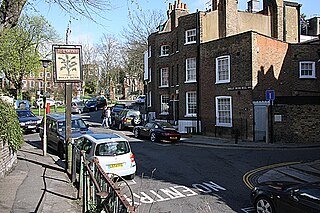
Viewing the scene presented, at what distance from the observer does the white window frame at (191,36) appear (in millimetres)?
28594

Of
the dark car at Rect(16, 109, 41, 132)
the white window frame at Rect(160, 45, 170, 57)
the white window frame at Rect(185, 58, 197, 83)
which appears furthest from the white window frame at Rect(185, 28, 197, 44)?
the dark car at Rect(16, 109, 41, 132)

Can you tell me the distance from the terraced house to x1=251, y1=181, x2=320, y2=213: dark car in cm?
1416

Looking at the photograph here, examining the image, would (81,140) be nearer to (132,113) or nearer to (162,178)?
(162,178)

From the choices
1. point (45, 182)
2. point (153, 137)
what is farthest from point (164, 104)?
point (45, 182)

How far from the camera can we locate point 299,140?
2203cm

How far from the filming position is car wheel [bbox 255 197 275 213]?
7.52 meters

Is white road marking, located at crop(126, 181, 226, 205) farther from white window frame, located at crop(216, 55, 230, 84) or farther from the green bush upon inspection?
white window frame, located at crop(216, 55, 230, 84)

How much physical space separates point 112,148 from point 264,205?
563 centimetres

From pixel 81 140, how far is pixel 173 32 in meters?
22.2

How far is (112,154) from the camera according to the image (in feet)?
37.3

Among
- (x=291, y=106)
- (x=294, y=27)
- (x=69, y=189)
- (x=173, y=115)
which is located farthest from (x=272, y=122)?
(x=69, y=189)

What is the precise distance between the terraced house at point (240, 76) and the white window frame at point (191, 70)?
9 cm

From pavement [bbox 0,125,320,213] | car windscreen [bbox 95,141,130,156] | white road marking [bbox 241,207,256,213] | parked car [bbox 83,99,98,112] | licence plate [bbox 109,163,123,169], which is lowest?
white road marking [bbox 241,207,256,213]

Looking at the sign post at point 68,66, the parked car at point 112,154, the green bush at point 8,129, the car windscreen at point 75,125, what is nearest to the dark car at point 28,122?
the car windscreen at point 75,125
